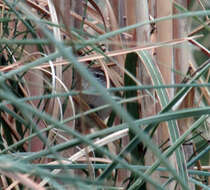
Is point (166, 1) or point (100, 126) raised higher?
point (166, 1)

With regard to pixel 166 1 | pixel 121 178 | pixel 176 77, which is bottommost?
pixel 121 178

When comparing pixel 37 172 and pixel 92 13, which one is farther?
pixel 92 13

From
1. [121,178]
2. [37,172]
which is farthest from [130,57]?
[37,172]

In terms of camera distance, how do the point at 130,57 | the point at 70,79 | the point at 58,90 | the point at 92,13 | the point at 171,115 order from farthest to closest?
the point at 92,13, the point at 70,79, the point at 58,90, the point at 130,57, the point at 171,115

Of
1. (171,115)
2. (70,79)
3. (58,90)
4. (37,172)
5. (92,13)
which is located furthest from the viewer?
(92,13)

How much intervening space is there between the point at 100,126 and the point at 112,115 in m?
0.04

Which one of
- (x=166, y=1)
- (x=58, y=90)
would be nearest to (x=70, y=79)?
(x=58, y=90)

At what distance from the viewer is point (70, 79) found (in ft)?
2.40

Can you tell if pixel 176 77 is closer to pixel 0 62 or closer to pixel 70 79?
pixel 70 79

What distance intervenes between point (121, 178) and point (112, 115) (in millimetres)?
100

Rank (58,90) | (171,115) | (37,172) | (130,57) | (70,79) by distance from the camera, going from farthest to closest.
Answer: (70,79) < (58,90) < (130,57) < (171,115) < (37,172)

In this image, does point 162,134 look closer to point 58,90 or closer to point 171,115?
point 58,90

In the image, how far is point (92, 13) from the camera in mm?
883

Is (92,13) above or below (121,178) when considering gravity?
above
